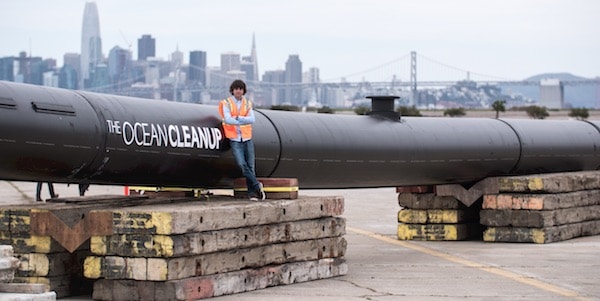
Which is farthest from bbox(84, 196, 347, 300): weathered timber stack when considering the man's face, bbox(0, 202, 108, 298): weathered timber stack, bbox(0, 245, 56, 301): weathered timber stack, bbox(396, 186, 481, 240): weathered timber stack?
bbox(396, 186, 481, 240): weathered timber stack

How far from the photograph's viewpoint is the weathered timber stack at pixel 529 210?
52.2 feet

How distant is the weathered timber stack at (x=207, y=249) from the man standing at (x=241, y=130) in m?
0.28

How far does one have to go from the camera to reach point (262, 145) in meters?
12.4

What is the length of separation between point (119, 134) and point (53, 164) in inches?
28.3

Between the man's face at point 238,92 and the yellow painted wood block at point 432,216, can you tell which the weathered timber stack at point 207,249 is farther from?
the yellow painted wood block at point 432,216

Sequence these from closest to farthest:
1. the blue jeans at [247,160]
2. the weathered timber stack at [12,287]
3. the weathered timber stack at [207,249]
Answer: the weathered timber stack at [12,287]
the weathered timber stack at [207,249]
the blue jeans at [247,160]

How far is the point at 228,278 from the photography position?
1057 cm

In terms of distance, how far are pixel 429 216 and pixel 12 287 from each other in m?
8.68

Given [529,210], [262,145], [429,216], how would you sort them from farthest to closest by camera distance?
[429,216] < [529,210] < [262,145]

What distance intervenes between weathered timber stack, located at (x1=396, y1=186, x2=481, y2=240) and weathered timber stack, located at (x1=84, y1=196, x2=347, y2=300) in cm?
454

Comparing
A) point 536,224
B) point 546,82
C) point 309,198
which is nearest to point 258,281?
point 309,198

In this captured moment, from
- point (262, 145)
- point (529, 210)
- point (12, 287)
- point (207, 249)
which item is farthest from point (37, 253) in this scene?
point (529, 210)

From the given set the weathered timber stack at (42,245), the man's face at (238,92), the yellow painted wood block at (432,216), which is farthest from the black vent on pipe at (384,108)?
the weathered timber stack at (42,245)

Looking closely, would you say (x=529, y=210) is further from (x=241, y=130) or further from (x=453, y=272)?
(x=241, y=130)
